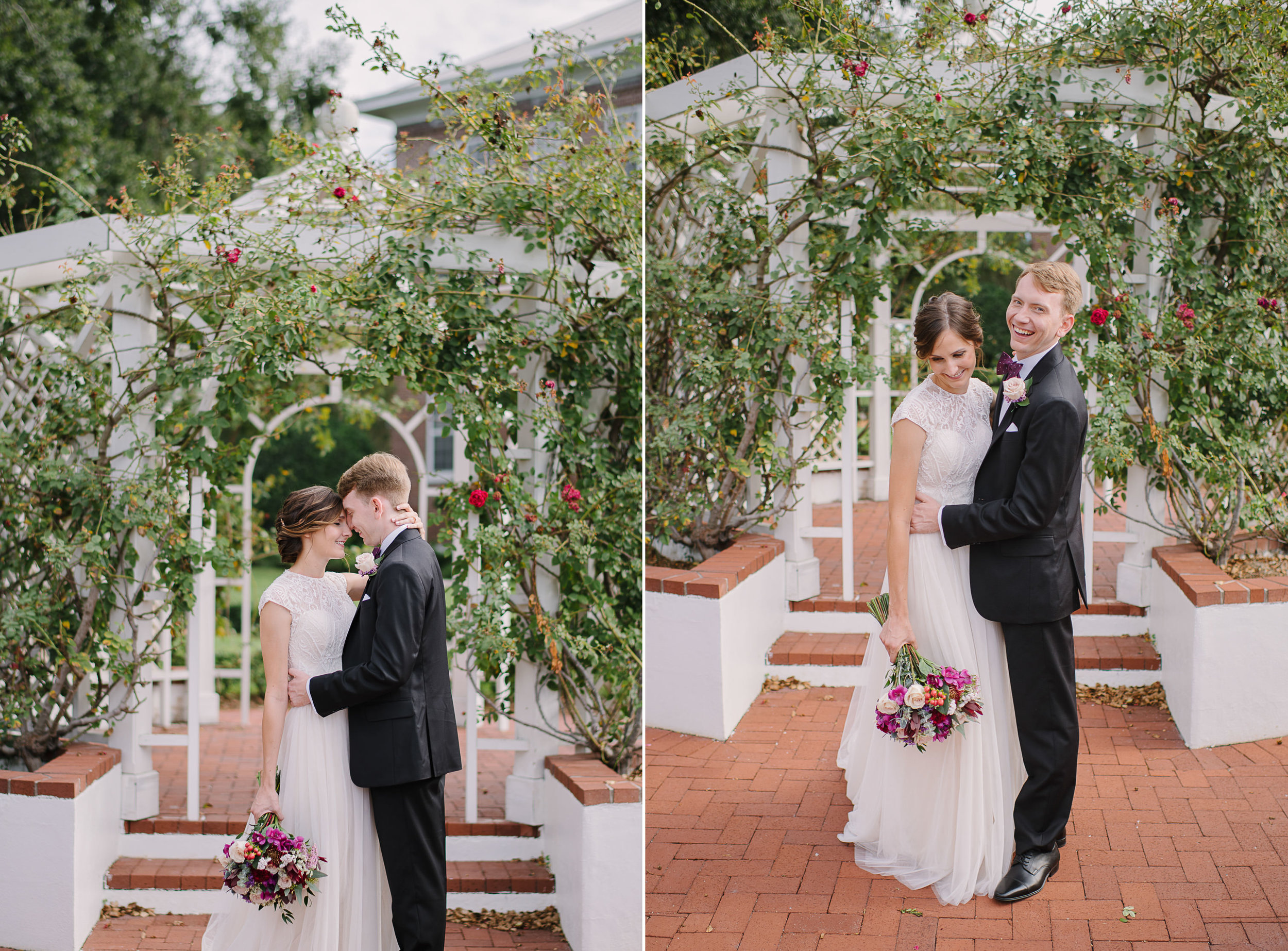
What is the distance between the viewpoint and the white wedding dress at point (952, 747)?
8.61 ft

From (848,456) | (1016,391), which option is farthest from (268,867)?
(848,456)

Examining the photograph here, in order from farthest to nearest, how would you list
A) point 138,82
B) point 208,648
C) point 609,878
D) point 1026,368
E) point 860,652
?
point 138,82
point 208,648
point 860,652
point 609,878
point 1026,368

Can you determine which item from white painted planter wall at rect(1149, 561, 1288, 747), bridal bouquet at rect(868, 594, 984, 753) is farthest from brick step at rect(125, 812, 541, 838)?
white painted planter wall at rect(1149, 561, 1288, 747)

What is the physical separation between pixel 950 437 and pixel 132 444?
3.02 meters

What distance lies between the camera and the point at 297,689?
9.16 feet

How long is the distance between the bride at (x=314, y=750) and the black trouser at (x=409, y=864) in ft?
0.34

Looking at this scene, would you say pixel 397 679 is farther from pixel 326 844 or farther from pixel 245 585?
pixel 245 585

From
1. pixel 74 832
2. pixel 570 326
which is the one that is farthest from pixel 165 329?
pixel 74 832

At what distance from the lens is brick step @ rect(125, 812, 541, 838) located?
12.8ft

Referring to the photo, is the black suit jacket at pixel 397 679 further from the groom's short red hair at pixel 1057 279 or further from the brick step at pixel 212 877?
the groom's short red hair at pixel 1057 279

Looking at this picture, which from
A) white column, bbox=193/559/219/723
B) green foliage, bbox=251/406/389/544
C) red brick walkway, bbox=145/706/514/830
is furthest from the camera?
green foliage, bbox=251/406/389/544

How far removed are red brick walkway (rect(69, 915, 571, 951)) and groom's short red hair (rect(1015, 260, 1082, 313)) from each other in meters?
2.79

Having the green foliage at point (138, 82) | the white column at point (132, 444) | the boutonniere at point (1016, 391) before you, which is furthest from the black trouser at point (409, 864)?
the green foliage at point (138, 82)

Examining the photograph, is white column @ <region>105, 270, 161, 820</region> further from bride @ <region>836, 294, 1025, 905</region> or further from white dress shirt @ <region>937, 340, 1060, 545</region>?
white dress shirt @ <region>937, 340, 1060, 545</region>
